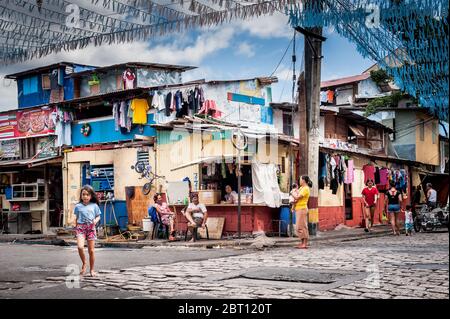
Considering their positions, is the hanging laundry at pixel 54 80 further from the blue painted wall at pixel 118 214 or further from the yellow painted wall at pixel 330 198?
the yellow painted wall at pixel 330 198

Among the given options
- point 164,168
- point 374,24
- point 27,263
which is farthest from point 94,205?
point 164,168

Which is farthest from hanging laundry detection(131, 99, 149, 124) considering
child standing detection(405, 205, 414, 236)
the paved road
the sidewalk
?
child standing detection(405, 205, 414, 236)

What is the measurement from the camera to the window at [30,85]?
3106cm

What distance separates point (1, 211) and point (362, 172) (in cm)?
1706

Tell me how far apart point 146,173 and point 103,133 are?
13.0ft

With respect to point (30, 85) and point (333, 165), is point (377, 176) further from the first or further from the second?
point (30, 85)

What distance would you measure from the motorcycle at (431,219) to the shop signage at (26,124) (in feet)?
54.4

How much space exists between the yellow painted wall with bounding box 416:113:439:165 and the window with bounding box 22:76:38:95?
22.3 m

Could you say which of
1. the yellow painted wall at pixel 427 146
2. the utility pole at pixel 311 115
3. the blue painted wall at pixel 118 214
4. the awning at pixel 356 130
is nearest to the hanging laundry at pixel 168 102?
the blue painted wall at pixel 118 214

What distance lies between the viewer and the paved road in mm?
7531

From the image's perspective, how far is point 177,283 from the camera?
850 centimetres
